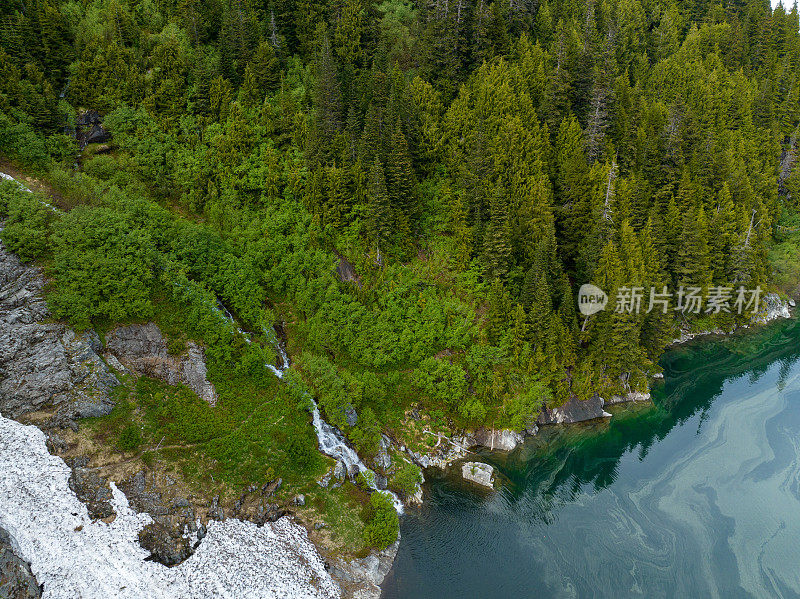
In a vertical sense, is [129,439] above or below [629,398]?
below

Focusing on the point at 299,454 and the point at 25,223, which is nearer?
the point at 299,454

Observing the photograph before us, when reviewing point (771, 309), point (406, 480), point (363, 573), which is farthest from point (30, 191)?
point (771, 309)

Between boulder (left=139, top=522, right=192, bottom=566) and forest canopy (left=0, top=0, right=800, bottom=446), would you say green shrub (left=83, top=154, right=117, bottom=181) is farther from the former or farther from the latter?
boulder (left=139, top=522, right=192, bottom=566)

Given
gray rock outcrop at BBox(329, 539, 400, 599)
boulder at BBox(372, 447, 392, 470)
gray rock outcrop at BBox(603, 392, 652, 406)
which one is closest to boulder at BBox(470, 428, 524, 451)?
boulder at BBox(372, 447, 392, 470)

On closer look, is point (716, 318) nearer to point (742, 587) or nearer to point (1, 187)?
point (742, 587)

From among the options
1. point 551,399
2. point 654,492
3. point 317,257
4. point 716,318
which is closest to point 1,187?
point 317,257

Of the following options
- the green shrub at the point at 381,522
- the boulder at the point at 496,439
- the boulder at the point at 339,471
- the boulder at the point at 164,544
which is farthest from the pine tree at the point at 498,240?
the boulder at the point at 164,544

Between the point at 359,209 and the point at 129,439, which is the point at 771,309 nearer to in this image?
the point at 359,209
